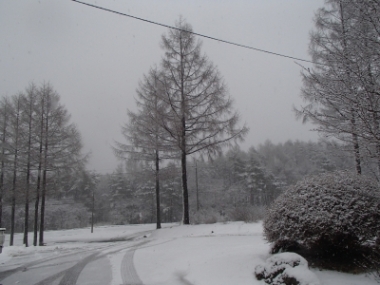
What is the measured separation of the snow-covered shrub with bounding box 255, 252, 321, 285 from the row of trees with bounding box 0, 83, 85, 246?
Result: 55.0ft

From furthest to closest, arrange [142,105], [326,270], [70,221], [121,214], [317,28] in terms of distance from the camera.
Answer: [121,214], [70,221], [142,105], [317,28], [326,270]

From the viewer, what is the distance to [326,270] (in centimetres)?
520

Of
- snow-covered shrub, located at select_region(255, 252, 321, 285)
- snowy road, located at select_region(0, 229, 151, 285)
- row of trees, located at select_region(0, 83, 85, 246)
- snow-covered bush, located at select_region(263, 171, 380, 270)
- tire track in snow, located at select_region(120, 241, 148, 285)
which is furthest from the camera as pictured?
row of trees, located at select_region(0, 83, 85, 246)

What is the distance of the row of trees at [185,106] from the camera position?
599 inches

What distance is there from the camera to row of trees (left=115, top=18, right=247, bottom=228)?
15203 millimetres

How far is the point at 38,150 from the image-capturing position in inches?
733

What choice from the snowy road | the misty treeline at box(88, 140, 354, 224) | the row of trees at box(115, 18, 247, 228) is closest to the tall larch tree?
Answer: the row of trees at box(115, 18, 247, 228)

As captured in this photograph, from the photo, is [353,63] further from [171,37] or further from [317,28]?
[171,37]

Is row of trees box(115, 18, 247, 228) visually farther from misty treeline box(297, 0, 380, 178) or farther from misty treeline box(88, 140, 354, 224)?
misty treeline box(88, 140, 354, 224)

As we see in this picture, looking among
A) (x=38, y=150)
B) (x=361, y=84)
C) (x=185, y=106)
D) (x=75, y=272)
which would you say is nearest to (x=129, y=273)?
(x=75, y=272)

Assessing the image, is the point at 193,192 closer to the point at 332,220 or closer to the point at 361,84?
the point at 332,220

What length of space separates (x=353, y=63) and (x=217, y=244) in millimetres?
6145

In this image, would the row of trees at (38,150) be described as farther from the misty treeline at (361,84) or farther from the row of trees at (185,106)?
the misty treeline at (361,84)

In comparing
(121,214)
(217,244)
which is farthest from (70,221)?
(217,244)
